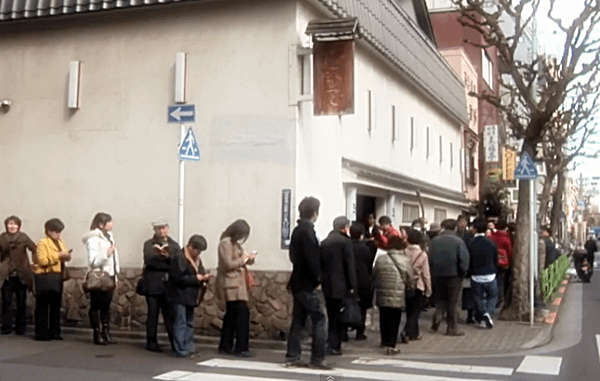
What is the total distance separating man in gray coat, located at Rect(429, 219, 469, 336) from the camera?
12.6 metres

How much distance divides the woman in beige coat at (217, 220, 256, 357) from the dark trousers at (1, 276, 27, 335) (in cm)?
356

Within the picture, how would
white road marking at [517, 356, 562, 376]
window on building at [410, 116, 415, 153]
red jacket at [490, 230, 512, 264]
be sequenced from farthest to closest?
window on building at [410, 116, 415, 153], red jacket at [490, 230, 512, 264], white road marking at [517, 356, 562, 376]

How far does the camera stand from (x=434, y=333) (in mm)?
12984

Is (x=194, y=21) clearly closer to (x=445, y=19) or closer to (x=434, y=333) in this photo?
(x=434, y=333)

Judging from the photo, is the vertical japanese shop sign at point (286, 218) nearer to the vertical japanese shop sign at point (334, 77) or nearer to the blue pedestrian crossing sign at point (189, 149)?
the vertical japanese shop sign at point (334, 77)

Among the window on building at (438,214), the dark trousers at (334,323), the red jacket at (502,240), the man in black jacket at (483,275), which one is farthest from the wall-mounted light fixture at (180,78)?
the window on building at (438,214)

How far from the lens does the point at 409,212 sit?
19.9m

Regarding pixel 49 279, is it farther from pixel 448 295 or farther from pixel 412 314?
pixel 448 295

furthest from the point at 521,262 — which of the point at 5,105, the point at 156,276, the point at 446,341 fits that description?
the point at 5,105

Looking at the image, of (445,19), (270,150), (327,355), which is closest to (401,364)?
(327,355)

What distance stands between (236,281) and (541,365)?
4.25 meters

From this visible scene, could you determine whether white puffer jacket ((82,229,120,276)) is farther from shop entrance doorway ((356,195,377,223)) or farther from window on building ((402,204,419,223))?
window on building ((402,204,419,223))

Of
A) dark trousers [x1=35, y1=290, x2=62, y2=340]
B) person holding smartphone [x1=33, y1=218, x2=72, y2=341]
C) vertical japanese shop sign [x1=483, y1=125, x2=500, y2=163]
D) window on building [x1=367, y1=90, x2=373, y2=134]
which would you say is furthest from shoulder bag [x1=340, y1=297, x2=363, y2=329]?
vertical japanese shop sign [x1=483, y1=125, x2=500, y2=163]

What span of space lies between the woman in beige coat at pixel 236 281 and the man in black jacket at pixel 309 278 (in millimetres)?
1001
